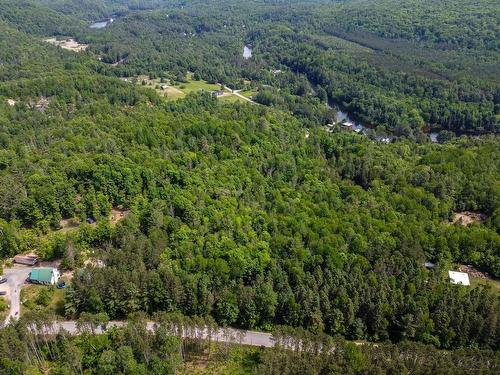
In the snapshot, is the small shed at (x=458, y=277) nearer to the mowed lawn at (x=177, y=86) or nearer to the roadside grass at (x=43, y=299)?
the roadside grass at (x=43, y=299)

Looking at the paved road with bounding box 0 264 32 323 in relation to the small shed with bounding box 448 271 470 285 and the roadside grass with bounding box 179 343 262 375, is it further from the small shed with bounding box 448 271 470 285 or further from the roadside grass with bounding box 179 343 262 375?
the small shed with bounding box 448 271 470 285

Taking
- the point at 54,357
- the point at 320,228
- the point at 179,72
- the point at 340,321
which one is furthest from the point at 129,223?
the point at 179,72

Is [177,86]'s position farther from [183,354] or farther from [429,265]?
[183,354]

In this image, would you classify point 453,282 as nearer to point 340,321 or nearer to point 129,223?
point 340,321

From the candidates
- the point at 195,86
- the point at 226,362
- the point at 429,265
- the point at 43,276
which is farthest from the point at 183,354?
the point at 195,86

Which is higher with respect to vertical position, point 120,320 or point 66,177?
point 66,177

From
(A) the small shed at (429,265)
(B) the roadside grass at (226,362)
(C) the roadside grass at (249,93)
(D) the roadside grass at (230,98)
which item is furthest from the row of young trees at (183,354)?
(C) the roadside grass at (249,93)

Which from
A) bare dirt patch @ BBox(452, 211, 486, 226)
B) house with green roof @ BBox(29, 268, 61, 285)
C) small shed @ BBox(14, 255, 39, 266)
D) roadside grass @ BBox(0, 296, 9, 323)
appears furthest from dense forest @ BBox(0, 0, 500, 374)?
roadside grass @ BBox(0, 296, 9, 323)
